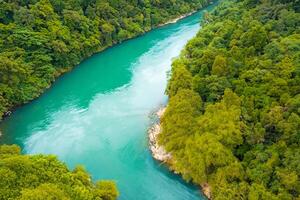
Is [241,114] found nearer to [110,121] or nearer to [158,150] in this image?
[158,150]

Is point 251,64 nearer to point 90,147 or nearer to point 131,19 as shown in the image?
point 90,147

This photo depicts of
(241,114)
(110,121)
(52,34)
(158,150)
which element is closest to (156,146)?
(158,150)

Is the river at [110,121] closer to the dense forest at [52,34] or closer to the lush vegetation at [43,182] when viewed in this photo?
the dense forest at [52,34]

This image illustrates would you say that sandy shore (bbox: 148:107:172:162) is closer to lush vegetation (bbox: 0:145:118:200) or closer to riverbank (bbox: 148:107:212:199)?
riverbank (bbox: 148:107:212:199)

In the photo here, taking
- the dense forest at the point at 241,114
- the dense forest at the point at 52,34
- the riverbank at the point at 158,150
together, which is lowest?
the riverbank at the point at 158,150

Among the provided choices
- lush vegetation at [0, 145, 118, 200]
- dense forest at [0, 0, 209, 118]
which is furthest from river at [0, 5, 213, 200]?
lush vegetation at [0, 145, 118, 200]

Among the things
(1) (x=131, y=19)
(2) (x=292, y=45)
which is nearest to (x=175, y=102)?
(2) (x=292, y=45)

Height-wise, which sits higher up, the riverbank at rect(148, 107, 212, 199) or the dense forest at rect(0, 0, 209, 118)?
the dense forest at rect(0, 0, 209, 118)

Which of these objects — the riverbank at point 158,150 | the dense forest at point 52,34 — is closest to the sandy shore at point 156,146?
the riverbank at point 158,150
